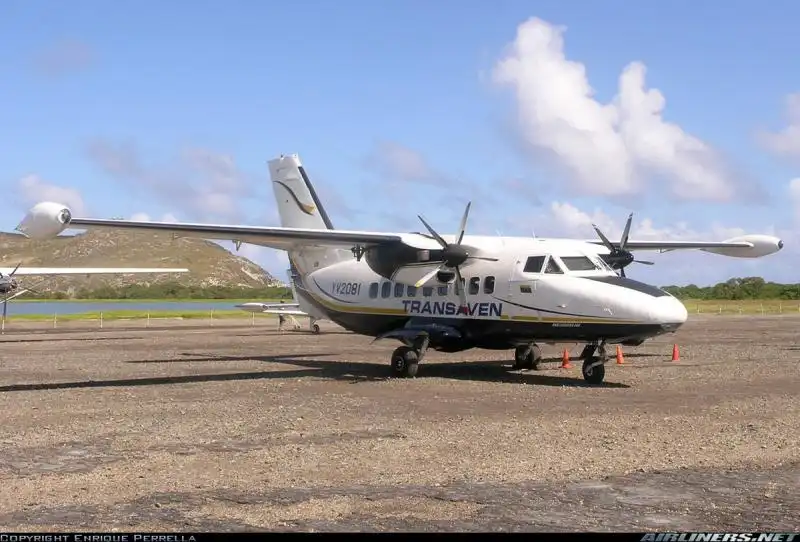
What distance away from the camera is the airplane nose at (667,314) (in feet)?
53.7

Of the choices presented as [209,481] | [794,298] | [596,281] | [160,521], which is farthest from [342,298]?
[794,298]

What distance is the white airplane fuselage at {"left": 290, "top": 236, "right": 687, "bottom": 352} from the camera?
661 inches

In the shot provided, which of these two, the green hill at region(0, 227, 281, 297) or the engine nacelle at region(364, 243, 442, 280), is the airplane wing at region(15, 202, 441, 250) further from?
the green hill at region(0, 227, 281, 297)

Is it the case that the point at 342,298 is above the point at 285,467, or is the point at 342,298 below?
above

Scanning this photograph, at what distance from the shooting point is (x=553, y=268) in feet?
59.7

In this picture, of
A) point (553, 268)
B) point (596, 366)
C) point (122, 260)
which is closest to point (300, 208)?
point (553, 268)

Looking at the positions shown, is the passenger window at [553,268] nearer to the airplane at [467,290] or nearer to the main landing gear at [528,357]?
the airplane at [467,290]

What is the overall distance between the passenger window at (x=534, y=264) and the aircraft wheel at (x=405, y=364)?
10.8 feet

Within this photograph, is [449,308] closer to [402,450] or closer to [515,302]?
[515,302]

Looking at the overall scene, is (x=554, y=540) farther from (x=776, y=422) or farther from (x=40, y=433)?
(x=40, y=433)

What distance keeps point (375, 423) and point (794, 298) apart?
10298 cm

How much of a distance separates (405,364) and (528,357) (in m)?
3.67

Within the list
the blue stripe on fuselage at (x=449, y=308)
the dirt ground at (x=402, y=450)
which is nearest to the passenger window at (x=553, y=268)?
the blue stripe on fuselage at (x=449, y=308)

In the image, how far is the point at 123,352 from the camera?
28.3m
